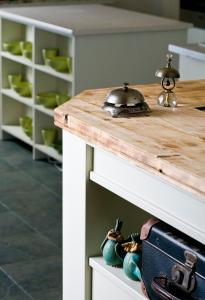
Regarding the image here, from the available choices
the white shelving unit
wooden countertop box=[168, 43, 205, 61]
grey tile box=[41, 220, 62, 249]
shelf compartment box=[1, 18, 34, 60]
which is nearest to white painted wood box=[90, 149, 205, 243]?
grey tile box=[41, 220, 62, 249]

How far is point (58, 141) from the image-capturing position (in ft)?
17.3

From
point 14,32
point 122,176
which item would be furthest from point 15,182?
point 122,176

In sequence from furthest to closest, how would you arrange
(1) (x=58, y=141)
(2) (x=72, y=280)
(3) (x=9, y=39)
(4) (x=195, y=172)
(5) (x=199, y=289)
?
1. (3) (x=9, y=39)
2. (1) (x=58, y=141)
3. (2) (x=72, y=280)
4. (5) (x=199, y=289)
5. (4) (x=195, y=172)

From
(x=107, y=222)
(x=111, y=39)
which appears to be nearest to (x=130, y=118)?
(x=107, y=222)

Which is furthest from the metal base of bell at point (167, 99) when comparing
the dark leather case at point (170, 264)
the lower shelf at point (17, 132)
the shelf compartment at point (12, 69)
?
the shelf compartment at point (12, 69)

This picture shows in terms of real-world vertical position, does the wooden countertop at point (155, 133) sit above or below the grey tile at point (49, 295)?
above

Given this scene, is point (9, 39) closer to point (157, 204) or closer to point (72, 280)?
point (72, 280)

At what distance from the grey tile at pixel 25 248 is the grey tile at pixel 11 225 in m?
0.05

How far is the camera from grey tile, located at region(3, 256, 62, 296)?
342cm

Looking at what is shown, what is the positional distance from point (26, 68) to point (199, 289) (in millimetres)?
3891

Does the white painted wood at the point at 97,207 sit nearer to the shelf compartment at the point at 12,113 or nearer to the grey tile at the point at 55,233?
the grey tile at the point at 55,233

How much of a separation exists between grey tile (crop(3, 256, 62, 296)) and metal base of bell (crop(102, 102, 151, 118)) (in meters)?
1.26

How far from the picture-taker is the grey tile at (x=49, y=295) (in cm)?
331

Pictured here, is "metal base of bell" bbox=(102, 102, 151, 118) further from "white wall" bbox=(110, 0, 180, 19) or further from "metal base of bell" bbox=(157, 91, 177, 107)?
"white wall" bbox=(110, 0, 180, 19)
